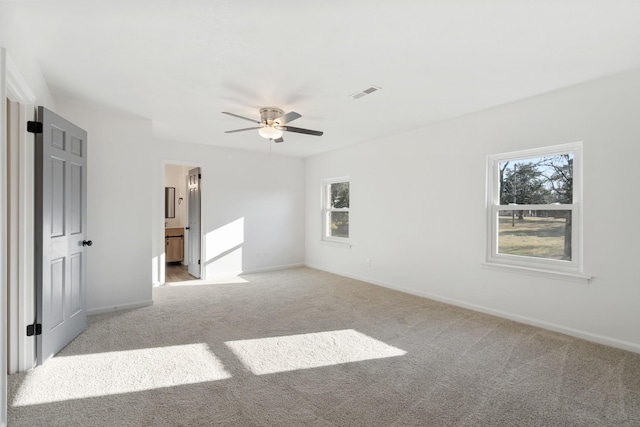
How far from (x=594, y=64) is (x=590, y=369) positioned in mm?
2514

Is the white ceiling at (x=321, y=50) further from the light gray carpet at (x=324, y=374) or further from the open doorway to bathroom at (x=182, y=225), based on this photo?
the open doorway to bathroom at (x=182, y=225)

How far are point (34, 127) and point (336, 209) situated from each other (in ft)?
15.7

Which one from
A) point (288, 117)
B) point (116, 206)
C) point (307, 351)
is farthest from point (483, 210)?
point (116, 206)

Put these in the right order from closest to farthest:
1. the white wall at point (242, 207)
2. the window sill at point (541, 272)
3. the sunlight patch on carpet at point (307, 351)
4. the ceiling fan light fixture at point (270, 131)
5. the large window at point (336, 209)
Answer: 1. the sunlight patch on carpet at point (307, 351)
2. the window sill at point (541, 272)
3. the ceiling fan light fixture at point (270, 131)
4. the white wall at point (242, 207)
5. the large window at point (336, 209)

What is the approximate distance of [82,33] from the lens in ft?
7.54

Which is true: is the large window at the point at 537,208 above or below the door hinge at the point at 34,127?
below

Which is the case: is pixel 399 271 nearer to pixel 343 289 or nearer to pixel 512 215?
pixel 343 289

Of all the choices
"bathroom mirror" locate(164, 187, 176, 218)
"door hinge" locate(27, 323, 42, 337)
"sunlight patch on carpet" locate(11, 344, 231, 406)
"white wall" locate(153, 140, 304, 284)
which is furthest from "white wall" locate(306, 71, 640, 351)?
"door hinge" locate(27, 323, 42, 337)

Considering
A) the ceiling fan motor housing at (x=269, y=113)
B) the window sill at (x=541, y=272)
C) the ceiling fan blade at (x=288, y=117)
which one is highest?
the ceiling fan motor housing at (x=269, y=113)

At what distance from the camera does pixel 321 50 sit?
251 cm

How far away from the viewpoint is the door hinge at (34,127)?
251 centimetres

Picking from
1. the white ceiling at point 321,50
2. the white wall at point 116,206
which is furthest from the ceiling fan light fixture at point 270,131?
the white wall at point 116,206

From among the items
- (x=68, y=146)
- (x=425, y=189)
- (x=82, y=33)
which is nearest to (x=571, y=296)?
(x=425, y=189)

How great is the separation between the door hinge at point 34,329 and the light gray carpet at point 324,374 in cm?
28
